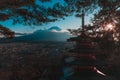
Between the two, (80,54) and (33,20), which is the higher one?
(33,20)

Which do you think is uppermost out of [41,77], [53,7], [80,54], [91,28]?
[53,7]

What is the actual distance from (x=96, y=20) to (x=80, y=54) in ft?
52.8

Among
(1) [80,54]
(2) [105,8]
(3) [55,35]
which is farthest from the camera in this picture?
(3) [55,35]

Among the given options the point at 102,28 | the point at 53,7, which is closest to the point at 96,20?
the point at 102,28

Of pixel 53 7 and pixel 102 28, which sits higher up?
pixel 53 7

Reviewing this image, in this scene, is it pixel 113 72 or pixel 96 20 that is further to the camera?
pixel 96 20

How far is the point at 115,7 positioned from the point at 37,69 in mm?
10207

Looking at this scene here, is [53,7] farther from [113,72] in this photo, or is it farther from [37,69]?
[113,72]

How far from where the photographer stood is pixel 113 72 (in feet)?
64.1

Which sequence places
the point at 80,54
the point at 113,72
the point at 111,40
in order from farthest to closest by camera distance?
the point at 111,40
the point at 113,72
the point at 80,54

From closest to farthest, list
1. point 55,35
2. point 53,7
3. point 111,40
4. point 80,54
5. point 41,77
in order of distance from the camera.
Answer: point 80,54, point 41,77, point 53,7, point 111,40, point 55,35

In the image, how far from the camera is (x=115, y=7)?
24328 mm

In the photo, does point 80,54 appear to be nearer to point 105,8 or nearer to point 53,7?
point 53,7

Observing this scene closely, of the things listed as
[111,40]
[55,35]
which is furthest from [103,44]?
[55,35]
